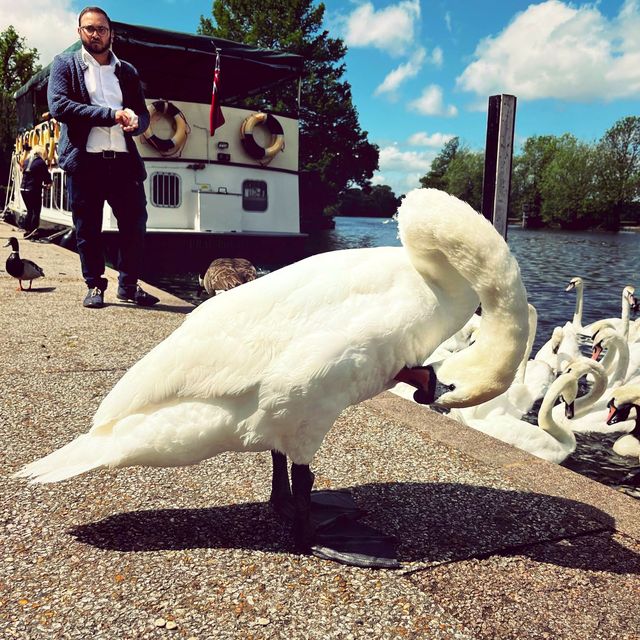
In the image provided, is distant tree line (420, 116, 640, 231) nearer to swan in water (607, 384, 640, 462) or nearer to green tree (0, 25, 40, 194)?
green tree (0, 25, 40, 194)

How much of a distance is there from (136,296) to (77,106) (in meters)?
2.51

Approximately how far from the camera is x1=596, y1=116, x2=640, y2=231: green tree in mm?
70438

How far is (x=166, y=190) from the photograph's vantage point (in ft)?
53.8

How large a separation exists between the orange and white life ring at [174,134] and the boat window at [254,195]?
2131 mm

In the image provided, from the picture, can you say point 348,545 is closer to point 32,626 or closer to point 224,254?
point 32,626

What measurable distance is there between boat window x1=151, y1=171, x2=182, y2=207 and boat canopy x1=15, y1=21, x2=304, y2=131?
2415 mm

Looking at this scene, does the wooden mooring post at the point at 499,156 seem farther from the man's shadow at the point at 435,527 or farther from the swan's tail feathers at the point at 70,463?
the swan's tail feathers at the point at 70,463

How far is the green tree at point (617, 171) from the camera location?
70438 millimetres

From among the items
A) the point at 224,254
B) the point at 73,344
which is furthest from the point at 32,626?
the point at 224,254

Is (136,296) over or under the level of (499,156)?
under

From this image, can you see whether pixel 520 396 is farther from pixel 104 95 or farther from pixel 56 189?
pixel 56 189

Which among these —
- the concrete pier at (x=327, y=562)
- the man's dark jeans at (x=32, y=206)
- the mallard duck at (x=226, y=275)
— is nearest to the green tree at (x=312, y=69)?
the man's dark jeans at (x=32, y=206)

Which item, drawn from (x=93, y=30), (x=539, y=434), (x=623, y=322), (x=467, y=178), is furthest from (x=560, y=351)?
(x=467, y=178)

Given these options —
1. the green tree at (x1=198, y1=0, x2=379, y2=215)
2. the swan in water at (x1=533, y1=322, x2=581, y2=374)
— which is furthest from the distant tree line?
the swan in water at (x1=533, y1=322, x2=581, y2=374)
